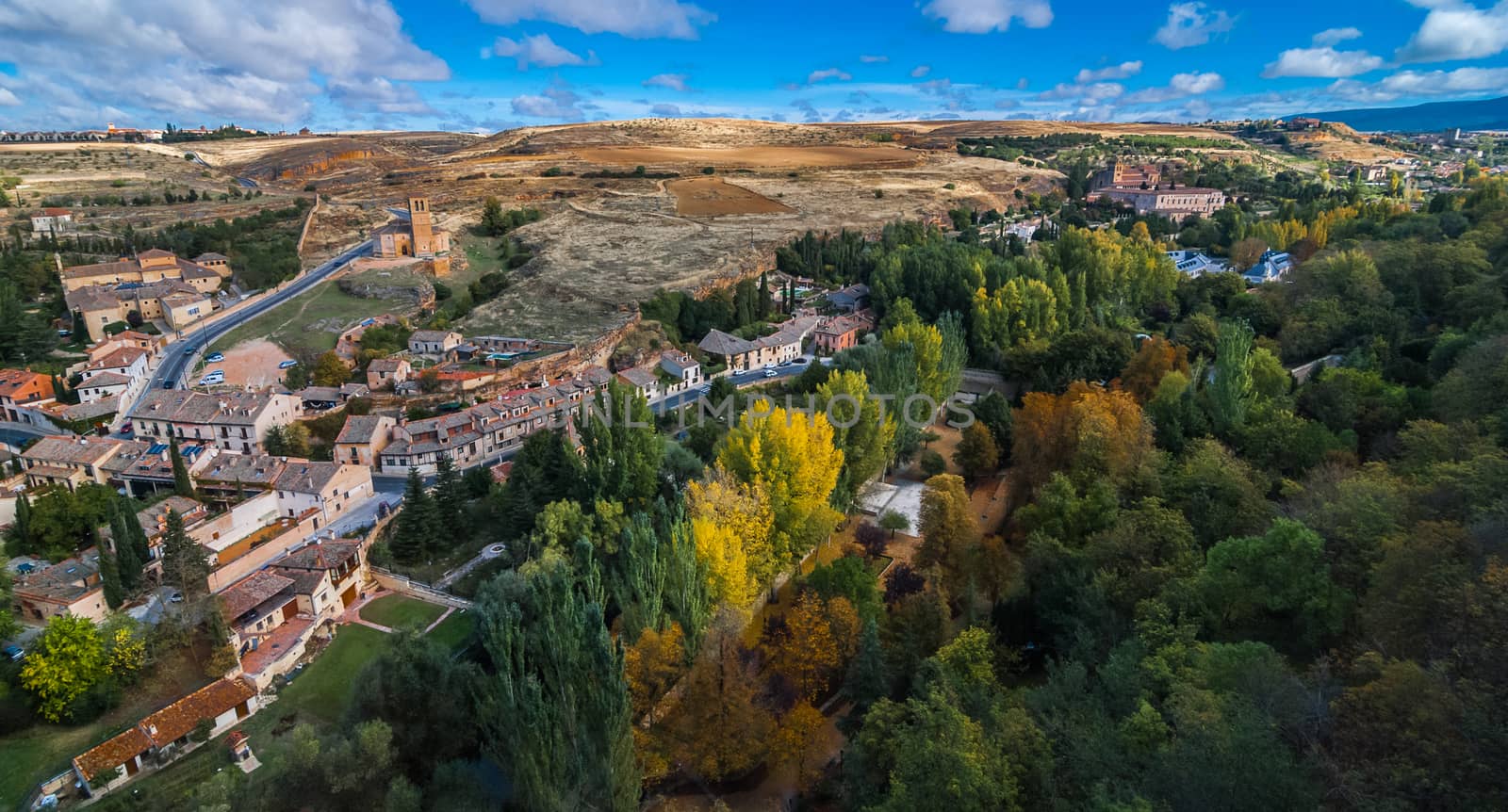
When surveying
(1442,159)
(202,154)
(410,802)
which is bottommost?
(410,802)

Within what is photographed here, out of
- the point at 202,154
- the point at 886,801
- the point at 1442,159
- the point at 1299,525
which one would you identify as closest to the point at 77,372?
the point at 886,801

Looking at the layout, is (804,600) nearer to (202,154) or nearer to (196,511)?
(196,511)

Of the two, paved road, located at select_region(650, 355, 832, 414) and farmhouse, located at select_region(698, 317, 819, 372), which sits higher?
farmhouse, located at select_region(698, 317, 819, 372)

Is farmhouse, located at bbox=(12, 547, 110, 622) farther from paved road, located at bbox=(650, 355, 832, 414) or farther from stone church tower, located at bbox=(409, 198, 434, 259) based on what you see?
stone church tower, located at bbox=(409, 198, 434, 259)

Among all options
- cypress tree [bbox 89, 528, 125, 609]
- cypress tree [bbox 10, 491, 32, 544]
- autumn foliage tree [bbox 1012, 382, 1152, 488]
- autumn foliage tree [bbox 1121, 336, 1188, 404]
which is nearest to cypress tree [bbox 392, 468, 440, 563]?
cypress tree [bbox 89, 528, 125, 609]

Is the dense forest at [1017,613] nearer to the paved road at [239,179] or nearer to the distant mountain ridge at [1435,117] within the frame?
the paved road at [239,179]

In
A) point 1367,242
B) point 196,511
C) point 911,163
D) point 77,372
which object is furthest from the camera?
point 911,163

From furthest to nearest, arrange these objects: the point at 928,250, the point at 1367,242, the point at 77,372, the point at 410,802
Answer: the point at 928,250 < the point at 1367,242 < the point at 77,372 < the point at 410,802
